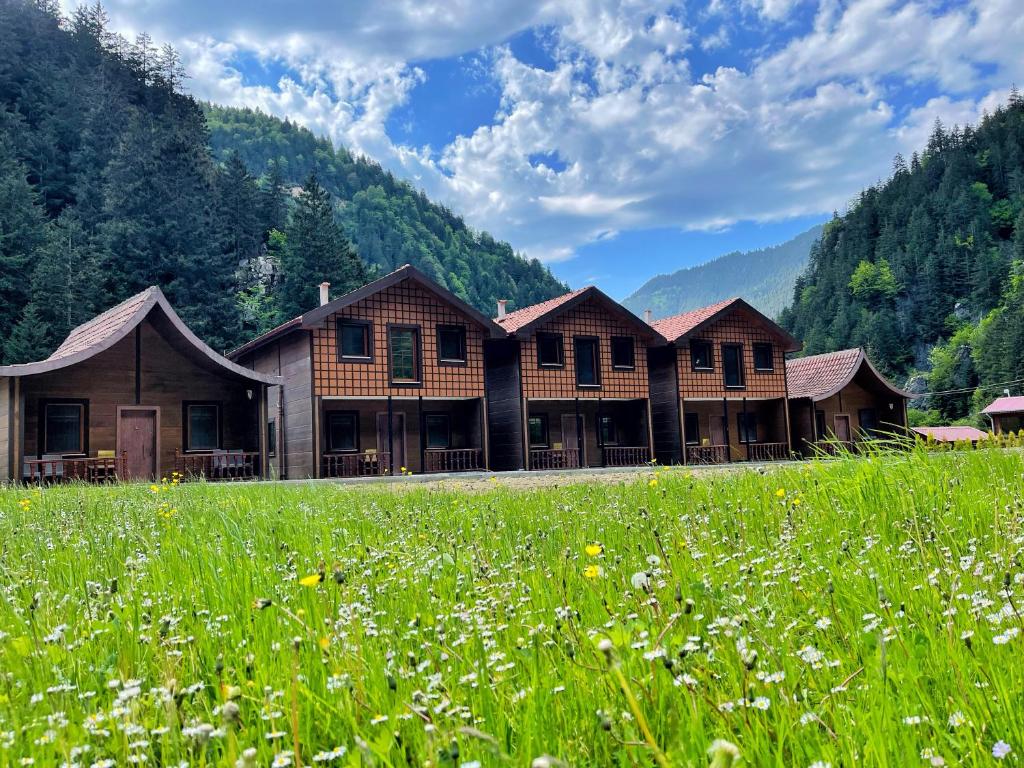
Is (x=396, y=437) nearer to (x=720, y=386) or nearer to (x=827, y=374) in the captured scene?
(x=720, y=386)

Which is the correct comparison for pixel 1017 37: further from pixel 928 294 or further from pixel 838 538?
pixel 838 538

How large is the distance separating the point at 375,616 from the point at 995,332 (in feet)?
296

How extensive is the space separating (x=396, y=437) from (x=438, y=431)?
5.60 feet

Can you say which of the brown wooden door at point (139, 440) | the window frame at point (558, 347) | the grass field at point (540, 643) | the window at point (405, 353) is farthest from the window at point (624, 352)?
the grass field at point (540, 643)

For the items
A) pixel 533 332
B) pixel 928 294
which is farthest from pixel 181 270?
pixel 928 294

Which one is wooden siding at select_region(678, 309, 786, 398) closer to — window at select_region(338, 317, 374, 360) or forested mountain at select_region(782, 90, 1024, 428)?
window at select_region(338, 317, 374, 360)

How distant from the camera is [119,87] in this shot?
6234 cm

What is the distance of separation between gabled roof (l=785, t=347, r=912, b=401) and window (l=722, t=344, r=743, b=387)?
4.01 metres

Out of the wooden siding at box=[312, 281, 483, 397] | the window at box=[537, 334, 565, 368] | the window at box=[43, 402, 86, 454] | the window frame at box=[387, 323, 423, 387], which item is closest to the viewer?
the window at box=[43, 402, 86, 454]

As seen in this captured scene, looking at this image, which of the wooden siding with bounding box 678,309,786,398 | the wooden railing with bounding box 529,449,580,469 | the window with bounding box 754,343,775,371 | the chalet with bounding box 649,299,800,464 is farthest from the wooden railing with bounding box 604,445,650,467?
the window with bounding box 754,343,775,371

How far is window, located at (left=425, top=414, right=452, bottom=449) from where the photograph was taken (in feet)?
85.8

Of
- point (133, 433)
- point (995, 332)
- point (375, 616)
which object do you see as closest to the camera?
point (375, 616)

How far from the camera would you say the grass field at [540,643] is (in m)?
1.57

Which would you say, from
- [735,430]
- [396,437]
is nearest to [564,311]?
[396,437]
